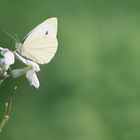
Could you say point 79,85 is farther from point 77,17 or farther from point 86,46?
point 77,17

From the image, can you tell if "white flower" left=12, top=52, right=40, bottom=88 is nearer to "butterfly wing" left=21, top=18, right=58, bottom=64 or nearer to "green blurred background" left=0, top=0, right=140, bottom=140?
"butterfly wing" left=21, top=18, right=58, bottom=64

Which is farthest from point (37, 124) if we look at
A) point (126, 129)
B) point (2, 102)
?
point (126, 129)

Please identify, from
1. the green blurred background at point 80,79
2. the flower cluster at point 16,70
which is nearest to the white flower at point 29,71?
the flower cluster at point 16,70

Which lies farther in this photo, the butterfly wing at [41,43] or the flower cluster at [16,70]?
the butterfly wing at [41,43]

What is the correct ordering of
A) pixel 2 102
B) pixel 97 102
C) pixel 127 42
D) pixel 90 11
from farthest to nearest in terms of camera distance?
pixel 90 11 < pixel 127 42 < pixel 97 102 < pixel 2 102

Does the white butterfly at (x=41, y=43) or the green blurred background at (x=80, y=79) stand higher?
the white butterfly at (x=41, y=43)

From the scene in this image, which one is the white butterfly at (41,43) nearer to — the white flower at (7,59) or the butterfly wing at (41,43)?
the butterfly wing at (41,43)
